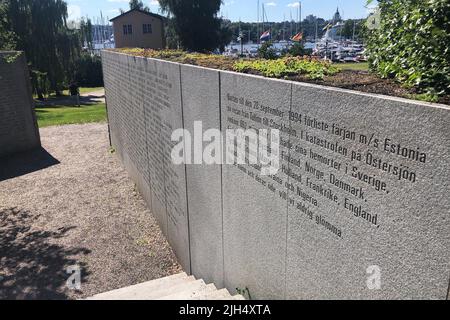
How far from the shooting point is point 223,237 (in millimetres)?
4879

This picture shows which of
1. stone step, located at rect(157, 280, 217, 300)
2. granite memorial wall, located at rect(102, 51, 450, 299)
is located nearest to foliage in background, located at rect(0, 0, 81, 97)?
stone step, located at rect(157, 280, 217, 300)

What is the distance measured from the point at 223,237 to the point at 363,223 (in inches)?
101

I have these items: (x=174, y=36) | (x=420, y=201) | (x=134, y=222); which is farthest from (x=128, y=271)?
(x=174, y=36)

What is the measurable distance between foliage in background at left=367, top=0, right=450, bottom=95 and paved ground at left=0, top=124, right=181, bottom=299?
16.1ft

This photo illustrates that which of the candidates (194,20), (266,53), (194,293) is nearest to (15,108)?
(266,53)

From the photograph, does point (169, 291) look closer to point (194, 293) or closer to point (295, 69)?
point (194, 293)

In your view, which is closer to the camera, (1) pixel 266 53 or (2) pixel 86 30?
(1) pixel 266 53

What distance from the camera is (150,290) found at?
5473 mm

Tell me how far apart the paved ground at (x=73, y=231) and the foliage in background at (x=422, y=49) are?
4.91 meters

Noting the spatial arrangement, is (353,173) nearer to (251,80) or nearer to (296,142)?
(296,142)

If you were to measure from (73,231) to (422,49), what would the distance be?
7.14m

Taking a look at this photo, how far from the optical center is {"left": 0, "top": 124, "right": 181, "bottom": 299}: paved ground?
6.34 m

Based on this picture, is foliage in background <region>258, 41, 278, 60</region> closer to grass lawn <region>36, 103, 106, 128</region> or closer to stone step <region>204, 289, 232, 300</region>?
stone step <region>204, 289, 232, 300</region>

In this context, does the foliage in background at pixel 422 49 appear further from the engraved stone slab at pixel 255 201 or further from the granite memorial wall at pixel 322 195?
the engraved stone slab at pixel 255 201
